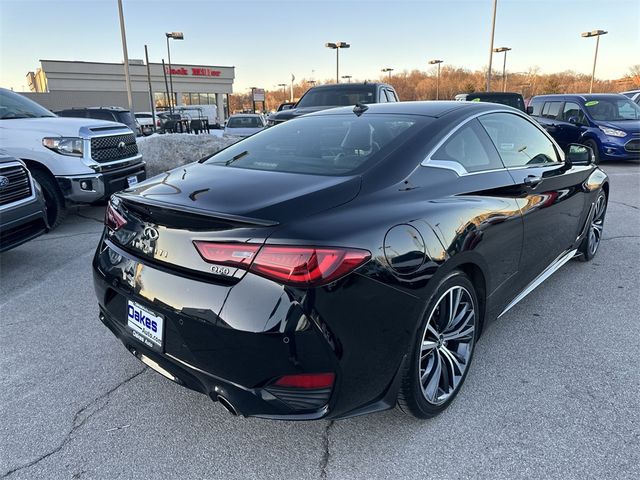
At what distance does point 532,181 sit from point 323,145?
1.42 m

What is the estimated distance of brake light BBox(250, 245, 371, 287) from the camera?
169 centimetres

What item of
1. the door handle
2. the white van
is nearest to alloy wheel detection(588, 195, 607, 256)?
the door handle

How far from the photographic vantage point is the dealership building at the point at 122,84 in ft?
136

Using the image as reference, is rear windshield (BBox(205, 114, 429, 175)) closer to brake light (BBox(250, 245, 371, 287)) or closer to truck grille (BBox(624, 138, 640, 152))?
brake light (BBox(250, 245, 371, 287))

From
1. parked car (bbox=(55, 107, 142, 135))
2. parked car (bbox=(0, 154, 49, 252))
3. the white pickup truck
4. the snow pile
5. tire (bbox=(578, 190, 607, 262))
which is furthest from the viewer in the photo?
parked car (bbox=(55, 107, 142, 135))

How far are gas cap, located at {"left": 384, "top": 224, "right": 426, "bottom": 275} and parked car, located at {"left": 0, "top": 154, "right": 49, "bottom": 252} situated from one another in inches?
145

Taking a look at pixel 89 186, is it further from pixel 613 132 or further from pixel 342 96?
pixel 613 132

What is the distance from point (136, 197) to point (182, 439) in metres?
1.19

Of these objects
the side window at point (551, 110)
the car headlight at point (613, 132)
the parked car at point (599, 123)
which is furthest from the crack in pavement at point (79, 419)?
the side window at point (551, 110)

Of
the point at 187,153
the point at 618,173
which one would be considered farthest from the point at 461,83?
the point at 187,153

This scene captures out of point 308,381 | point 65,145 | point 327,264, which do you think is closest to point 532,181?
point 327,264

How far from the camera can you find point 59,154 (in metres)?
5.85

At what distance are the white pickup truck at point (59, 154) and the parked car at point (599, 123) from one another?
1033 centimetres

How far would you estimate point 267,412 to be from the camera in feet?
5.99
